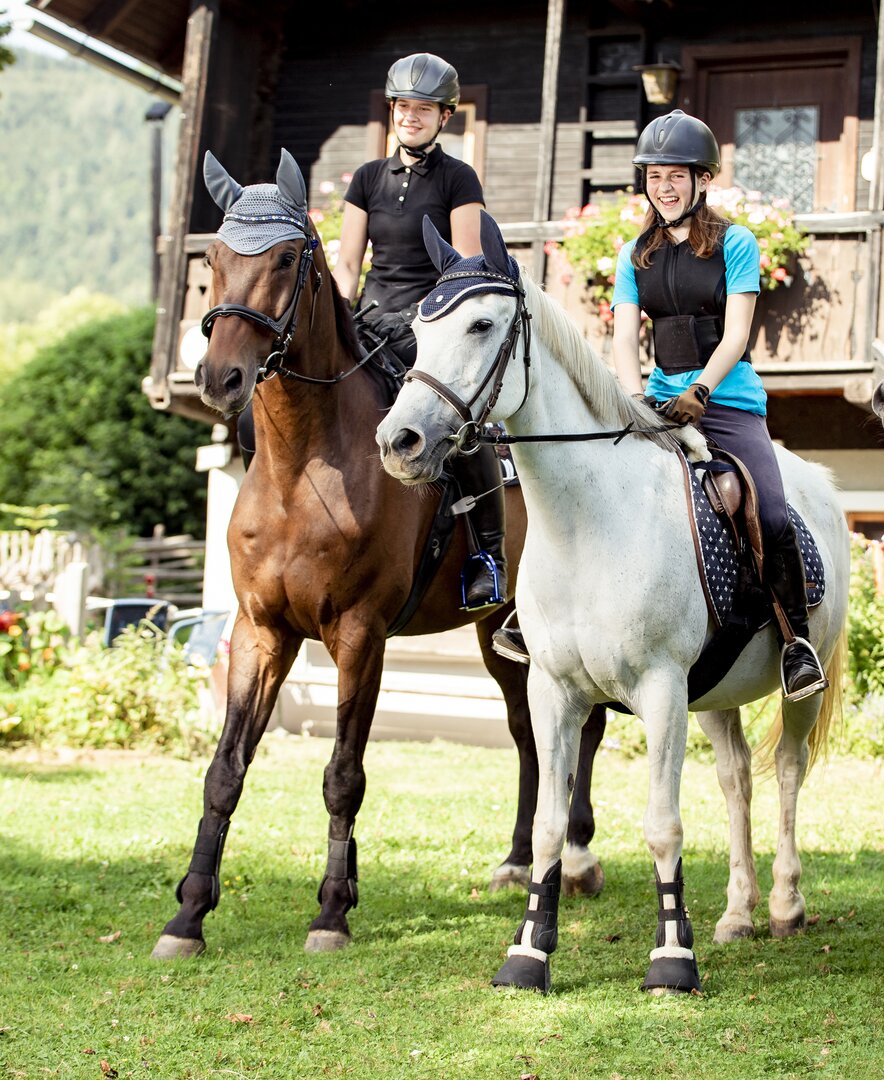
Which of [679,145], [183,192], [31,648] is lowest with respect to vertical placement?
[31,648]

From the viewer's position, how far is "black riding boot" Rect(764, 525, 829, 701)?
5035mm

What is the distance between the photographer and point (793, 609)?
201 inches

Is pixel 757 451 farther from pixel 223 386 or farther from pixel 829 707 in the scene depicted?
pixel 223 386

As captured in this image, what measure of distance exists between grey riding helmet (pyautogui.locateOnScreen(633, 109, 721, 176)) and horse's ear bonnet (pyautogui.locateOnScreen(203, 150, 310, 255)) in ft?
4.49

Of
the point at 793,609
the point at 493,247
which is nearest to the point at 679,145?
the point at 493,247

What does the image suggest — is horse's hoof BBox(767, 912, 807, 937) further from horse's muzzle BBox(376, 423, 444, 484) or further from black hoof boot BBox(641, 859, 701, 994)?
horse's muzzle BBox(376, 423, 444, 484)

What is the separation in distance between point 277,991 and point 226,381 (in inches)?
87.5

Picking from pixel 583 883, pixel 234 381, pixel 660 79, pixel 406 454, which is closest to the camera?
pixel 406 454

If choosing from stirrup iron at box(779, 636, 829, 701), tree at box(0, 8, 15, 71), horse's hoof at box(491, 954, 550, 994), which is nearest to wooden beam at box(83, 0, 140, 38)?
tree at box(0, 8, 15, 71)

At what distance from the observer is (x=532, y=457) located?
461 centimetres

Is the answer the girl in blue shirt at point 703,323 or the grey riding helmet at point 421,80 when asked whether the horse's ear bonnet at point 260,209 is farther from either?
the girl in blue shirt at point 703,323

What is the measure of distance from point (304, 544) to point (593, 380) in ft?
4.69

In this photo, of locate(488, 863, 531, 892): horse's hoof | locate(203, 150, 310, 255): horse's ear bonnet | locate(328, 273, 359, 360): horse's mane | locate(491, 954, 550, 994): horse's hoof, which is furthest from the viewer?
locate(488, 863, 531, 892): horse's hoof

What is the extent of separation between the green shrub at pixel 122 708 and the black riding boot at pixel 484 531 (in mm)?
Result: 5405
